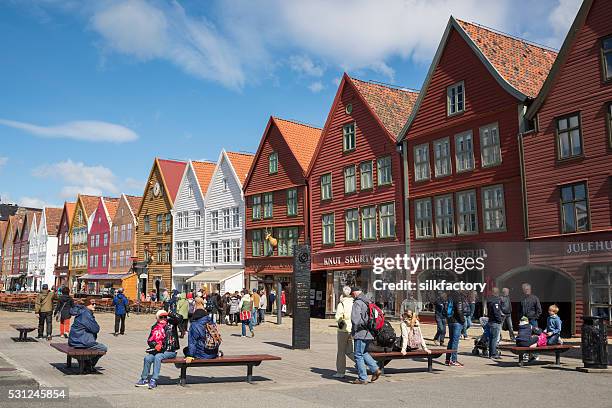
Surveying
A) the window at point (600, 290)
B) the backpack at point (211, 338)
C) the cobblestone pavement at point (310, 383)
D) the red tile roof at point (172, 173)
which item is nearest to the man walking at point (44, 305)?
the cobblestone pavement at point (310, 383)

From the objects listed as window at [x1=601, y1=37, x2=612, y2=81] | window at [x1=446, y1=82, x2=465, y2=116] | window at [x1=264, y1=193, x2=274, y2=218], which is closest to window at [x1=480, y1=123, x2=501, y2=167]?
window at [x1=446, y1=82, x2=465, y2=116]

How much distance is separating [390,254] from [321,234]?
20.7 ft

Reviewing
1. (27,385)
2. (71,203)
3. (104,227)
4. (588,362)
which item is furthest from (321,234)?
(71,203)

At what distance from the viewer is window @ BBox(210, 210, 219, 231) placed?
157ft

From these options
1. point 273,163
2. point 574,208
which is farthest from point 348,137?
point 574,208

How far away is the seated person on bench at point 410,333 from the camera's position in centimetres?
1321

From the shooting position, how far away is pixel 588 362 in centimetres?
1352

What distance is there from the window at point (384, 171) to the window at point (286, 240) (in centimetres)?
841

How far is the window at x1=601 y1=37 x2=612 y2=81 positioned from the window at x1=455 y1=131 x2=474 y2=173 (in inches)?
258

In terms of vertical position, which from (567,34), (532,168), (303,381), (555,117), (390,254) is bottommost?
(303,381)

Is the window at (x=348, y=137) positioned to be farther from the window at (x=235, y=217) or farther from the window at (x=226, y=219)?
the window at (x=226, y=219)

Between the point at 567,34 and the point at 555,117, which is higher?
the point at 567,34

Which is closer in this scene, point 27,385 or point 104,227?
point 27,385

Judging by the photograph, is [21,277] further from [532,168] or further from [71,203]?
[532,168]
